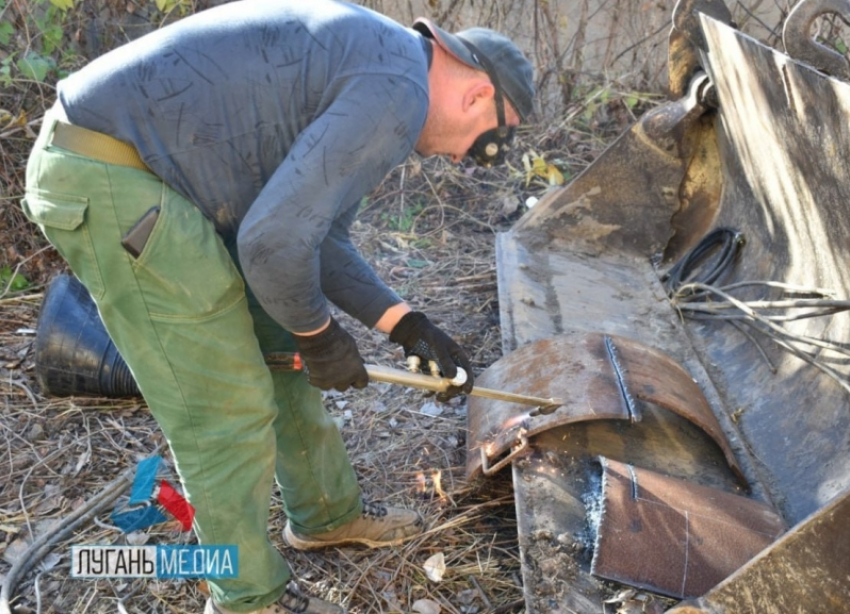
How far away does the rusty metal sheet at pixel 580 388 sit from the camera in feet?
7.97

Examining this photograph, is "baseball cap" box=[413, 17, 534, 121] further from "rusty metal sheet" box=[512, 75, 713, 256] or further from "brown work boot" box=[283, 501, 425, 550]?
"rusty metal sheet" box=[512, 75, 713, 256]

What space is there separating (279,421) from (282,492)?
318mm

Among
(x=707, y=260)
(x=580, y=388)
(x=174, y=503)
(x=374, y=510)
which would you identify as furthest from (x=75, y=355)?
(x=707, y=260)

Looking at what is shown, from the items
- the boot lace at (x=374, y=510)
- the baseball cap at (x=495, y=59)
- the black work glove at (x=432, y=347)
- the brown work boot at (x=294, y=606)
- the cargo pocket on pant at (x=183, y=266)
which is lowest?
the brown work boot at (x=294, y=606)

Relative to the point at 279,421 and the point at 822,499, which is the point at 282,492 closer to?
the point at 279,421

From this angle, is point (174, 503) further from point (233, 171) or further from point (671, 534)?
point (671, 534)

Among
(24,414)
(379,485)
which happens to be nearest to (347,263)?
(379,485)

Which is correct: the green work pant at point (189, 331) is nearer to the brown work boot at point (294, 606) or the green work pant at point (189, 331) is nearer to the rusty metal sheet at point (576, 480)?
the brown work boot at point (294, 606)

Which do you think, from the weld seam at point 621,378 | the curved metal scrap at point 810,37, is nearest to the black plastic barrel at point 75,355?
the weld seam at point 621,378

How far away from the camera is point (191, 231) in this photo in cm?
194

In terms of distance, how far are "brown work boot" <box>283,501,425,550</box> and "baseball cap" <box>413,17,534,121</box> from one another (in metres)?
1.43

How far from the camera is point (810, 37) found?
2.94m

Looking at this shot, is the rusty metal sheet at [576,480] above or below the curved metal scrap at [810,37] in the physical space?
below

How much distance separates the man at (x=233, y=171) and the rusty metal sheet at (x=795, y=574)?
102 cm
